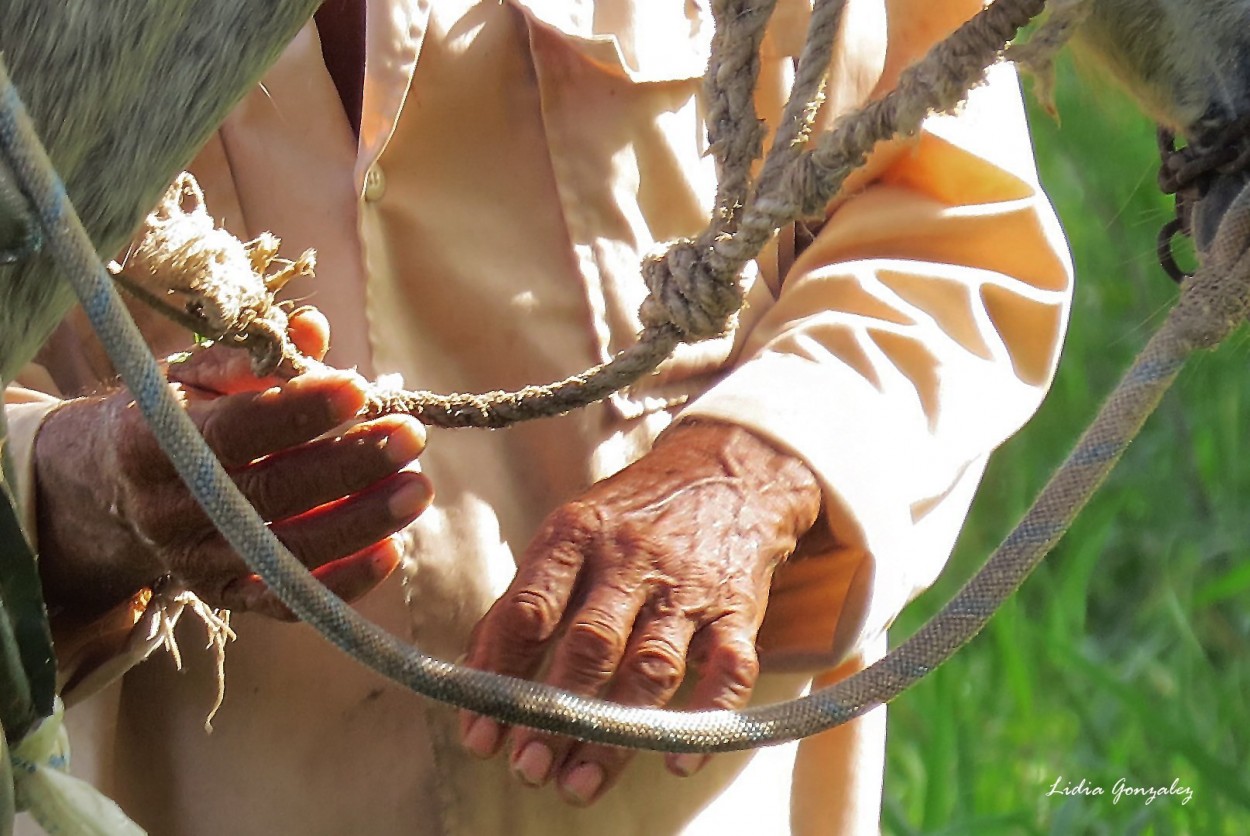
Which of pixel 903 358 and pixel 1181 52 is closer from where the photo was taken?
pixel 1181 52

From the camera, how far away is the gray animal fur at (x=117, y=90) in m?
0.50

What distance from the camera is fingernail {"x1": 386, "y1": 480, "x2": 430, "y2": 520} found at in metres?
0.73

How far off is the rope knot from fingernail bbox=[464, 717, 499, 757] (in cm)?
25

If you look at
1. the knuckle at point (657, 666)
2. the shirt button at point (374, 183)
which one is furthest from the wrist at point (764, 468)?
the shirt button at point (374, 183)

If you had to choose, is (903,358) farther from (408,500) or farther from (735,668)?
(408,500)

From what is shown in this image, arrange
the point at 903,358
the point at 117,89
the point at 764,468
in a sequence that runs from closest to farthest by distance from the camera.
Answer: the point at 117,89 → the point at 764,468 → the point at 903,358

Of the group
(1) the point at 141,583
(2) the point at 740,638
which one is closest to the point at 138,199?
(1) the point at 141,583

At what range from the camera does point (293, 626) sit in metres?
0.91

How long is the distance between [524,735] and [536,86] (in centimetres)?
46

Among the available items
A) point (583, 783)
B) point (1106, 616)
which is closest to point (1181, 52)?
point (583, 783)

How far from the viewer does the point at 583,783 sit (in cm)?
78

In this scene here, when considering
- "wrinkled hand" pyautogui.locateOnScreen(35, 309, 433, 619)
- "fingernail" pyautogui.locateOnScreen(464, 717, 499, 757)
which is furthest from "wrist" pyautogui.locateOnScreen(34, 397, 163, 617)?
"fingernail" pyautogui.locateOnScreen(464, 717, 499, 757)

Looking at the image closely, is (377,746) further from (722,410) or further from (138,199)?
(138,199)

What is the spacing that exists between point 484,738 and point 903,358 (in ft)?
1.38
